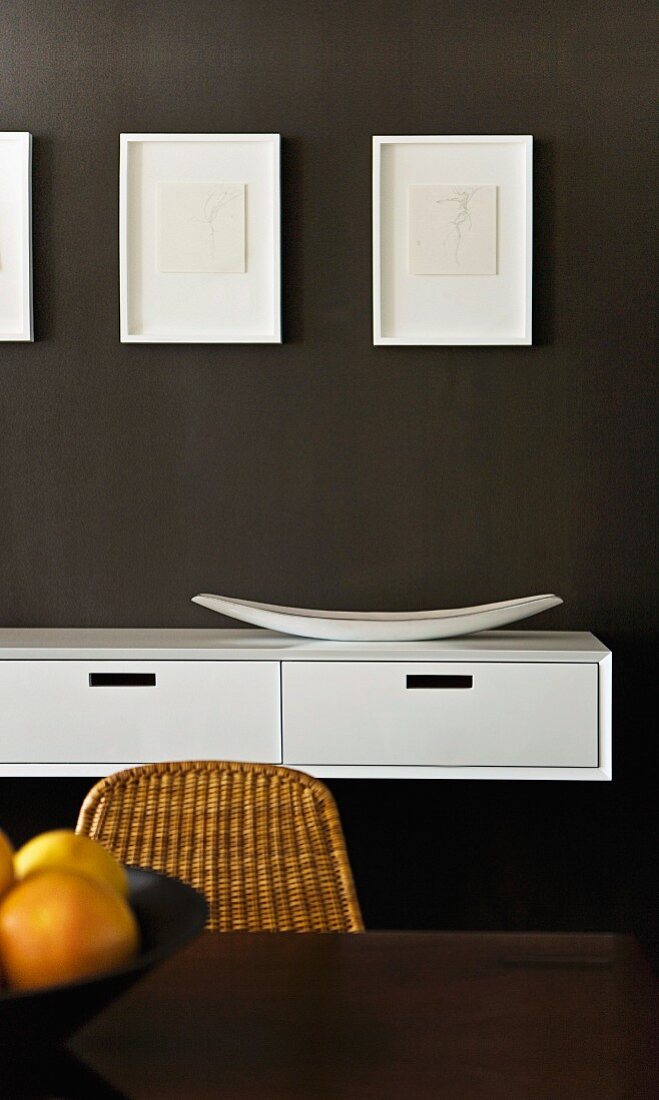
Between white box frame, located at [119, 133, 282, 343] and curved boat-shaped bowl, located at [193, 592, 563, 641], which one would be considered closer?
curved boat-shaped bowl, located at [193, 592, 563, 641]

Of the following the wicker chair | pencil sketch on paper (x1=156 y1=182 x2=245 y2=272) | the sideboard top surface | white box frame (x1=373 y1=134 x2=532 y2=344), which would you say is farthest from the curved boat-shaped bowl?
the wicker chair

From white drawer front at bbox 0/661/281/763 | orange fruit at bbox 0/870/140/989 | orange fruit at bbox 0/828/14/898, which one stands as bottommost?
white drawer front at bbox 0/661/281/763

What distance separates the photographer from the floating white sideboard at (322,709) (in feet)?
7.77

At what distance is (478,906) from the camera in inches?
108

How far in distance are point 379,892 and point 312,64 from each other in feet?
6.50

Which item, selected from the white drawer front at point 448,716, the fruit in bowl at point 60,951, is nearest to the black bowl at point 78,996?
the fruit in bowl at point 60,951

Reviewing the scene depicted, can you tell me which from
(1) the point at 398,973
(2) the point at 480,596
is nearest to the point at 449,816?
(2) the point at 480,596

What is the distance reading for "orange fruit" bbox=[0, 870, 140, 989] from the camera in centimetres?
75

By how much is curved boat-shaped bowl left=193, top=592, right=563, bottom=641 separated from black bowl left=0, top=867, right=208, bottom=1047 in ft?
5.25

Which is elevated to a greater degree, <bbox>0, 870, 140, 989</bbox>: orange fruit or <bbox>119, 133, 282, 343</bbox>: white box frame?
<bbox>119, 133, 282, 343</bbox>: white box frame

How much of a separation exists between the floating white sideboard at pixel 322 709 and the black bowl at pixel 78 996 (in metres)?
1.52

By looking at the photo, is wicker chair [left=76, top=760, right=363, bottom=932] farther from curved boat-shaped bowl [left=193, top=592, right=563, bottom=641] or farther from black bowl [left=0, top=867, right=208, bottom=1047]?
curved boat-shaped bowl [left=193, top=592, right=563, bottom=641]

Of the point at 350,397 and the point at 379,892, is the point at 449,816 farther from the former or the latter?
the point at 350,397

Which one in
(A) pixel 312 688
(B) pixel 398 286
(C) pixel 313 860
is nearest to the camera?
(C) pixel 313 860
